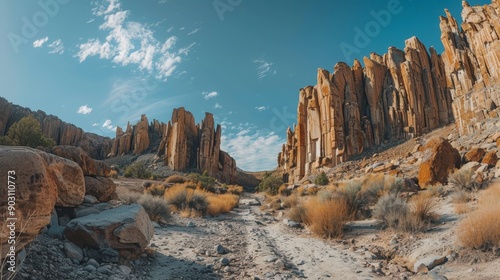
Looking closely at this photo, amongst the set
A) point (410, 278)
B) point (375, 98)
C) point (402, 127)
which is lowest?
point (410, 278)

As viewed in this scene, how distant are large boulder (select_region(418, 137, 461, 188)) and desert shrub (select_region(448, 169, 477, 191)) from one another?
151 cm

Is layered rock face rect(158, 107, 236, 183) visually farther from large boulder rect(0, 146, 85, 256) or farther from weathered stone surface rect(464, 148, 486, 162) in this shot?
large boulder rect(0, 146, 85, 256)

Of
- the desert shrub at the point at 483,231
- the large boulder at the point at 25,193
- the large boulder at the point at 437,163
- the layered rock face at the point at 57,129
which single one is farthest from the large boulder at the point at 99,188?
the layered rock face at the point at 57,129

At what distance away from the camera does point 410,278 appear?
474 cm

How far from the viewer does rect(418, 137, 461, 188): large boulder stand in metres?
12.3

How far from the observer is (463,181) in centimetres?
1012

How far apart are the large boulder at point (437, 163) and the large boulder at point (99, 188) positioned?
492 inches

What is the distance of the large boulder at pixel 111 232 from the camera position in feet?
16.4

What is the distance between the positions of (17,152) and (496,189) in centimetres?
1041

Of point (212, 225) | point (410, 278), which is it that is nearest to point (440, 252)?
point (410, 278)

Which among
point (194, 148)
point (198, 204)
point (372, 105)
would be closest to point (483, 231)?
point (198, 204)

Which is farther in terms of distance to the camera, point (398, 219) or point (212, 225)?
point (212, 225)

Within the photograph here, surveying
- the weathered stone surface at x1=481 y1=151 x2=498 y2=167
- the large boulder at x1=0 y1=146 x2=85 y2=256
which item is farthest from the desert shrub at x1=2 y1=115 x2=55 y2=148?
the weathered stone surface at x1=481 y1=151 x2=498 y2=167

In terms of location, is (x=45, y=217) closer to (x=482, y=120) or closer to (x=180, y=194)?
(x=180, y=194)
